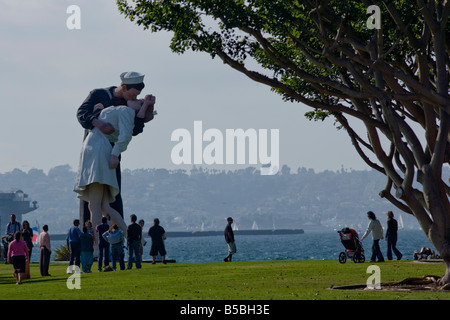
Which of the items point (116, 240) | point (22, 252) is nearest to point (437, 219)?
point (116, 240)

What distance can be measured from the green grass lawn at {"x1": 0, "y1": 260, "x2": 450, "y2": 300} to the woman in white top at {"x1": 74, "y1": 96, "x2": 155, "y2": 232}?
2327 millimetres

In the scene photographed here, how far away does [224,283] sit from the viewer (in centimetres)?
2177

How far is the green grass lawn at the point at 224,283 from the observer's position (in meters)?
18.1

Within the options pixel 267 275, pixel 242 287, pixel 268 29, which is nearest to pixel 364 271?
pixel 267 275

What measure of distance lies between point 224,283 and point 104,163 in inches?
370

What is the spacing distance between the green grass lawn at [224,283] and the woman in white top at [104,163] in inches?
91.6

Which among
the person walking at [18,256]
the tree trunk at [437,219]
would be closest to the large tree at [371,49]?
the tree trunk at [437,219]

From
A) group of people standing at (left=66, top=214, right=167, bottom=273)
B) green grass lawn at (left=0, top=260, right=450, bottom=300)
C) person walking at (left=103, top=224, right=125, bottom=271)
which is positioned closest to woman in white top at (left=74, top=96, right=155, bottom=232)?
group of people standing at (left=66, top=214, right=167, bottom=273)

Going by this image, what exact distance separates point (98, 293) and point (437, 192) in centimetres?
807

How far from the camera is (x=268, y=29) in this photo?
21.6 metres

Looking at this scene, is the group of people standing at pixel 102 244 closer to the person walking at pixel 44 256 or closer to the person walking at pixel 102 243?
the person walking at pixel 102 243

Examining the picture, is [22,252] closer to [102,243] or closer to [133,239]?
[102,243]
